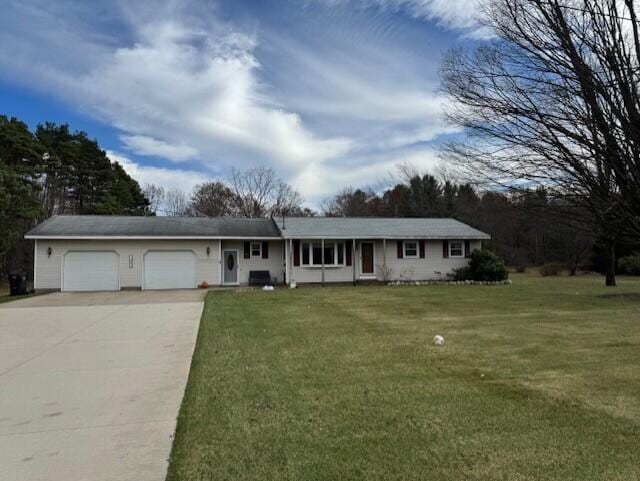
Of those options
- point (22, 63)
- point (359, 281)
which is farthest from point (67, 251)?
point (359, 281)

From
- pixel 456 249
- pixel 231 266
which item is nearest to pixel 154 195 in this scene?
pixel 231 266

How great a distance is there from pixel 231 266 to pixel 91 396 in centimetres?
1674

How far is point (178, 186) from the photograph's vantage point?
1682 inches

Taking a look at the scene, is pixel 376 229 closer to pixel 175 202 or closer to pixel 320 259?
pixel 320 259

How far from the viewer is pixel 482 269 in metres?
21.2

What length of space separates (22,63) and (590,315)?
58.1 feet

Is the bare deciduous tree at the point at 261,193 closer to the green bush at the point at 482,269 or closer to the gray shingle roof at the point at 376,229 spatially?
the gray shingle roof at the point at 376,229

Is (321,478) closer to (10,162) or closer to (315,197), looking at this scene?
(10,162)

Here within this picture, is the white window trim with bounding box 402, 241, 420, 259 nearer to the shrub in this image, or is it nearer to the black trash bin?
the shrub

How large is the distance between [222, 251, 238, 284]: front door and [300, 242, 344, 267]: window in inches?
130

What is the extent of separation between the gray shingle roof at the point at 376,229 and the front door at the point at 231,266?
2686 millimetres

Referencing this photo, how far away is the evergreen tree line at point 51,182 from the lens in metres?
25.2

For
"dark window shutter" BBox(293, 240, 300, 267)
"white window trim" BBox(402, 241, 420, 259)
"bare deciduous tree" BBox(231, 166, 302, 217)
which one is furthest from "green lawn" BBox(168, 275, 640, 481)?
"bare deciduous tree" BBox(231, 166, 302, 217)

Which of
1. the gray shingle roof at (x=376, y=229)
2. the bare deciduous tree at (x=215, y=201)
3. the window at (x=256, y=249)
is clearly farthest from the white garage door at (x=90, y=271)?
the bare deciduous tree at (x=215, y=201)
